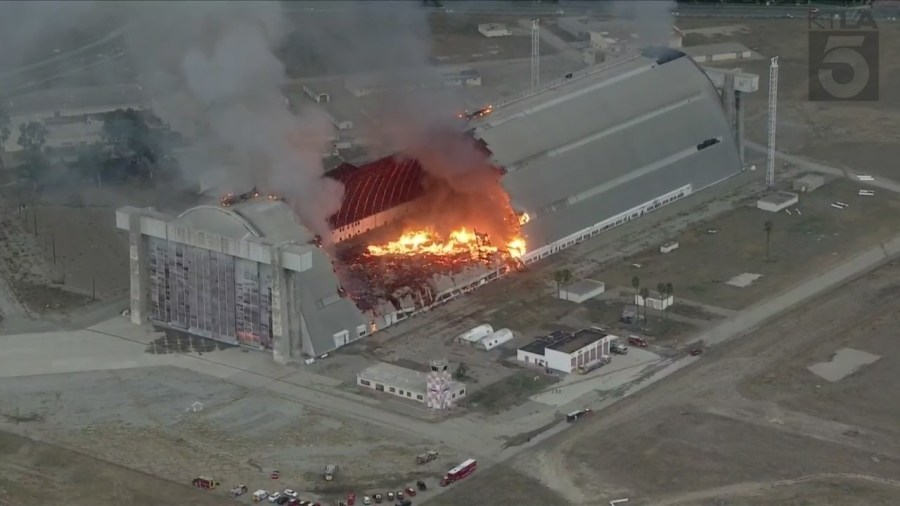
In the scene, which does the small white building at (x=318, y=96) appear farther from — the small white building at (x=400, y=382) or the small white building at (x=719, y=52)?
the small white building at (x=400, y=382)

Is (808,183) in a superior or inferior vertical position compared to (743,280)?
superior

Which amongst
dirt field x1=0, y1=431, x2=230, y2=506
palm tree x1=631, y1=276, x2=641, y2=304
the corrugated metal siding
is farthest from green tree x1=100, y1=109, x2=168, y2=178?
Answer: dirt field x1=0, y1=431, x2=230, y2=506

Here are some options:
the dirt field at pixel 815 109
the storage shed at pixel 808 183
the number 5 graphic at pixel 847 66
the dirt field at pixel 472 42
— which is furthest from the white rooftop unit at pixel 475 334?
the number 5 graphic at pixel 847 66

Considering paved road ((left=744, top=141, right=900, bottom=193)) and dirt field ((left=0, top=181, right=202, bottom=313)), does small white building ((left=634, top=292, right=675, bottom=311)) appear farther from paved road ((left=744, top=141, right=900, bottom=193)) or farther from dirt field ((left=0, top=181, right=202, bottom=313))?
paved road ((left=744, top=141, right=900, bottom=193))

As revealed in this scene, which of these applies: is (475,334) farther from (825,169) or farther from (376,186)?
(825,169)

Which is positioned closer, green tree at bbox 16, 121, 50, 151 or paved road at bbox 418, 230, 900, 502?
paved road at bbox 418, 230, 900, 502

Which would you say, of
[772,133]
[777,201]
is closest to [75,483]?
[777,201]

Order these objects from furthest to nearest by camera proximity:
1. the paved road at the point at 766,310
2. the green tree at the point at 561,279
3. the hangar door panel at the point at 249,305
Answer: the green tree at the point at 561,279 < the hangar door panel at the point at 249,305 < the paved road at the point at 766,310
